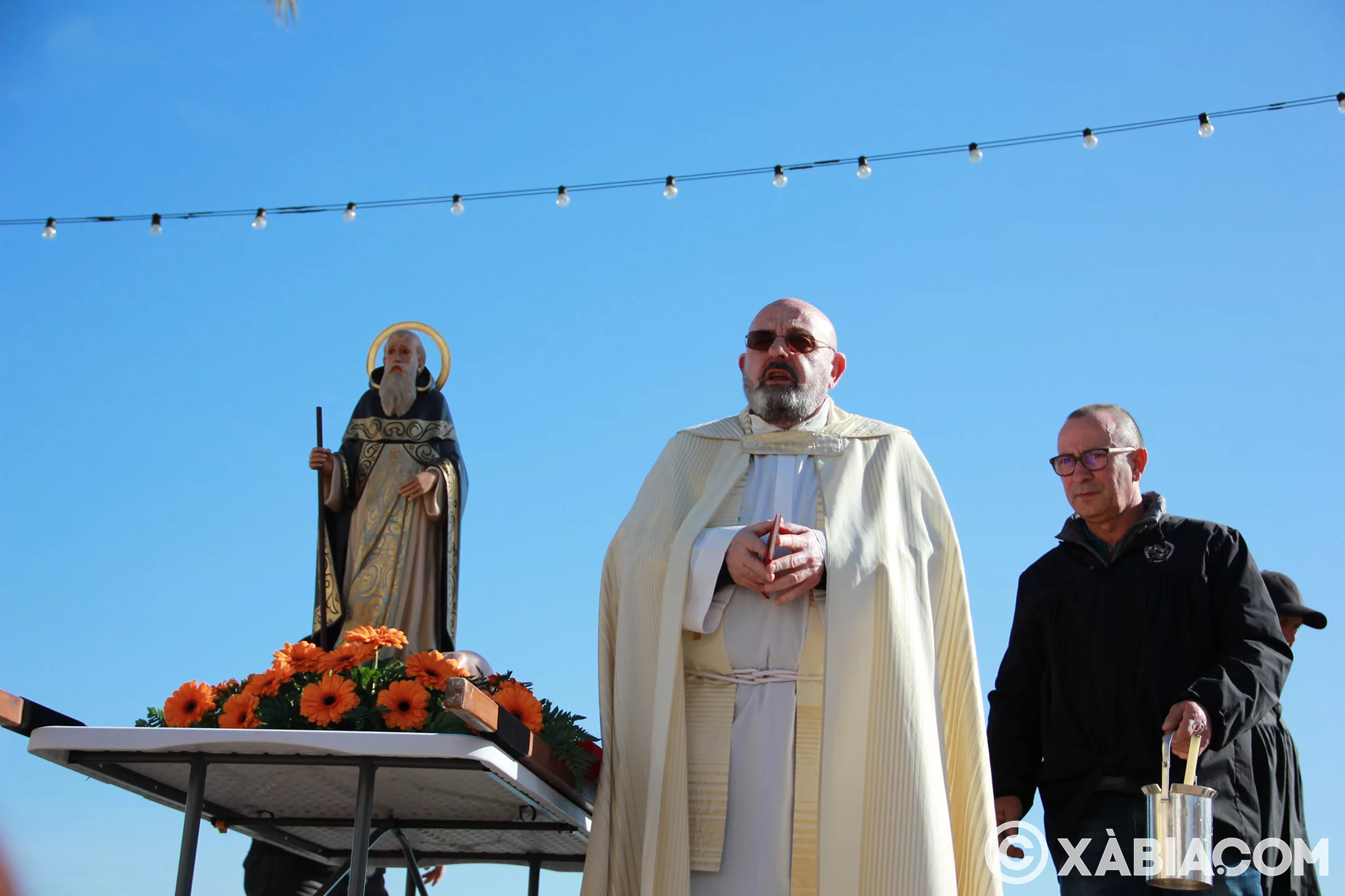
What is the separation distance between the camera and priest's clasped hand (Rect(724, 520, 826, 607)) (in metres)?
4.36

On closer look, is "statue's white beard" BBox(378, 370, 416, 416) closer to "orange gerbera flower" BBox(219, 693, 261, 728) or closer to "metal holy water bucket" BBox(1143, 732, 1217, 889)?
"orange gerbera flower" BBox(219, 693, 261, 728)

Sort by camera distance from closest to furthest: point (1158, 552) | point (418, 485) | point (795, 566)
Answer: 1. point (795, 566)
2. point (1158, 552)
3. point (418, 485)

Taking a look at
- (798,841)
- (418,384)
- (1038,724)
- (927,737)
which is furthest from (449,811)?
(418,384)

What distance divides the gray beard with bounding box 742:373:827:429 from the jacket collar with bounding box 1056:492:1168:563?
977 millimetres

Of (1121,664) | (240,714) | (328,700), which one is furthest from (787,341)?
(240,714)

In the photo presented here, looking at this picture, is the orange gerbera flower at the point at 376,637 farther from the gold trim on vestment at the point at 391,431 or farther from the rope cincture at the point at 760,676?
the gold trim on vestment at the point at 391,431

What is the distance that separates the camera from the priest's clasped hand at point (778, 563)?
14.3ft

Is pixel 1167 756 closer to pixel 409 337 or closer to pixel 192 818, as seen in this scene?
pixel 192 818

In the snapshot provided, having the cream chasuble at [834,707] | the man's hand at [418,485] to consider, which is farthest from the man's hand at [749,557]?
the man's hand at [418,485]

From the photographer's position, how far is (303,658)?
4.20 meters

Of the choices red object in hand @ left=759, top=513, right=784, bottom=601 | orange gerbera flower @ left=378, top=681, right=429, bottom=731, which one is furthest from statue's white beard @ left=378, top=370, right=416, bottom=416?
orange gerbera flower @ left=378, top=681, right=429, bottom=731

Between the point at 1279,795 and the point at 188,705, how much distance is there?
10.9ft

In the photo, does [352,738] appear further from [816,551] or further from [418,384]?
[418,384]

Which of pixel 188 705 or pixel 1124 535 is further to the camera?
pixel 1124 535
